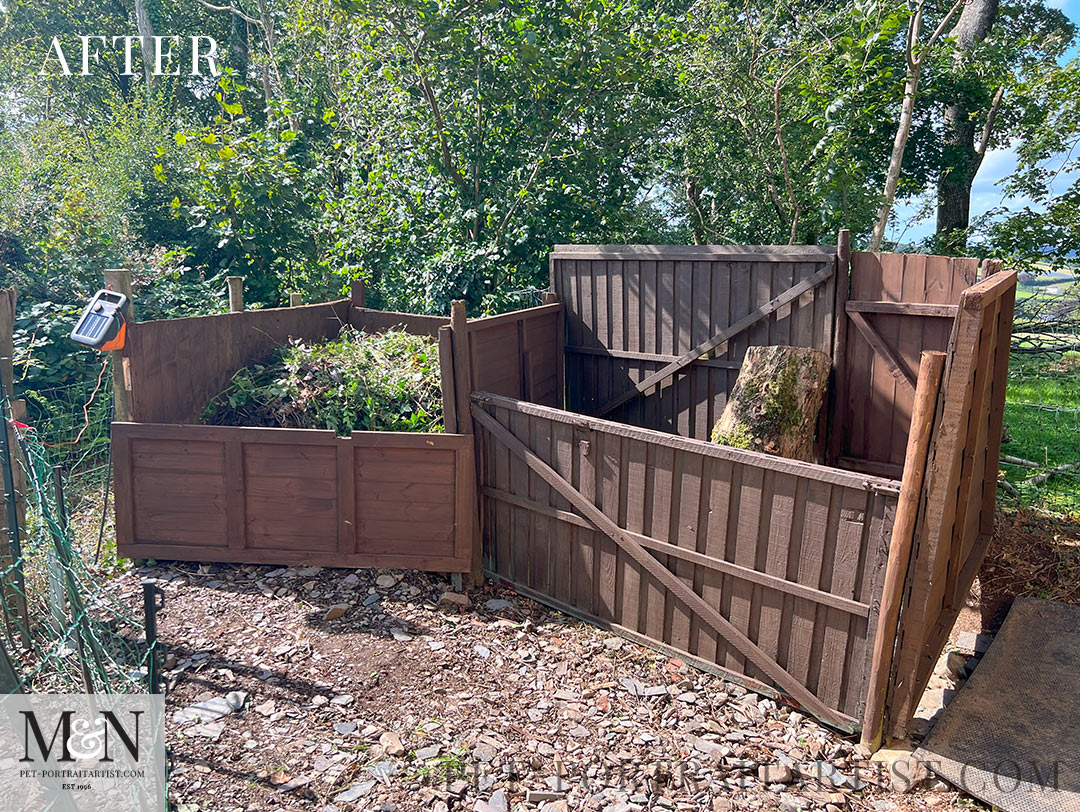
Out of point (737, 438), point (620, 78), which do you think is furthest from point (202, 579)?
point (620, 78)

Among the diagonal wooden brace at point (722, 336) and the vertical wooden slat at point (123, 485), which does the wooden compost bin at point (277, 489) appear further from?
the diagonal wooden brace at point (722, 336)

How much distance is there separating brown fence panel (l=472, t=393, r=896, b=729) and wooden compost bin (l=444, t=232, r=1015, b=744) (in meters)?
0.01

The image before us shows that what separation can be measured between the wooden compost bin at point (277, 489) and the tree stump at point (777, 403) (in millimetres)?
2140

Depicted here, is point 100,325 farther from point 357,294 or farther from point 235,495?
point 357,294

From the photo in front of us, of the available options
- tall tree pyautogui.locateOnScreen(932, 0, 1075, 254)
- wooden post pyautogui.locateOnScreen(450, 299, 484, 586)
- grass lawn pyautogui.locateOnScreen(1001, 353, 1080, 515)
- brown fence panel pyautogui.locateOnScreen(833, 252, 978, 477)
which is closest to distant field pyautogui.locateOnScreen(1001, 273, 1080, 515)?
grass lawn pyautogui.locateOnScreen(1001, 353, 1080, 515)

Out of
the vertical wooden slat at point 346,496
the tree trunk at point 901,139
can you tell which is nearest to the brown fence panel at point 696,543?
the vertical wooden slat at point 346,496

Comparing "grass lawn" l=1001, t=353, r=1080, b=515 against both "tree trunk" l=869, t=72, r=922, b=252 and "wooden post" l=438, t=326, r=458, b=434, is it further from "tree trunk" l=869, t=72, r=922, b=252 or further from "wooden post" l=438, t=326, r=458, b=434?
"wooden post" l=438, t=326, r=458, b=434

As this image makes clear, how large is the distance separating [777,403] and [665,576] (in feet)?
6.50

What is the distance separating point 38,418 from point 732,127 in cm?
1102

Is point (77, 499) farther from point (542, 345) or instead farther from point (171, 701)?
point (542, 345)

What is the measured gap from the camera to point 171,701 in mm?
4184

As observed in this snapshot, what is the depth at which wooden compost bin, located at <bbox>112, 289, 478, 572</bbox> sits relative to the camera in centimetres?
566

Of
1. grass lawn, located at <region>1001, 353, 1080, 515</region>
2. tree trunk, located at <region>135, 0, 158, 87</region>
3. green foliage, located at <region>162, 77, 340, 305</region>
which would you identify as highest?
tree trunk, located at <region>135, 0, 158, 87</region>

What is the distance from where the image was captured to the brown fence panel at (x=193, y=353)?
18.7 ft
